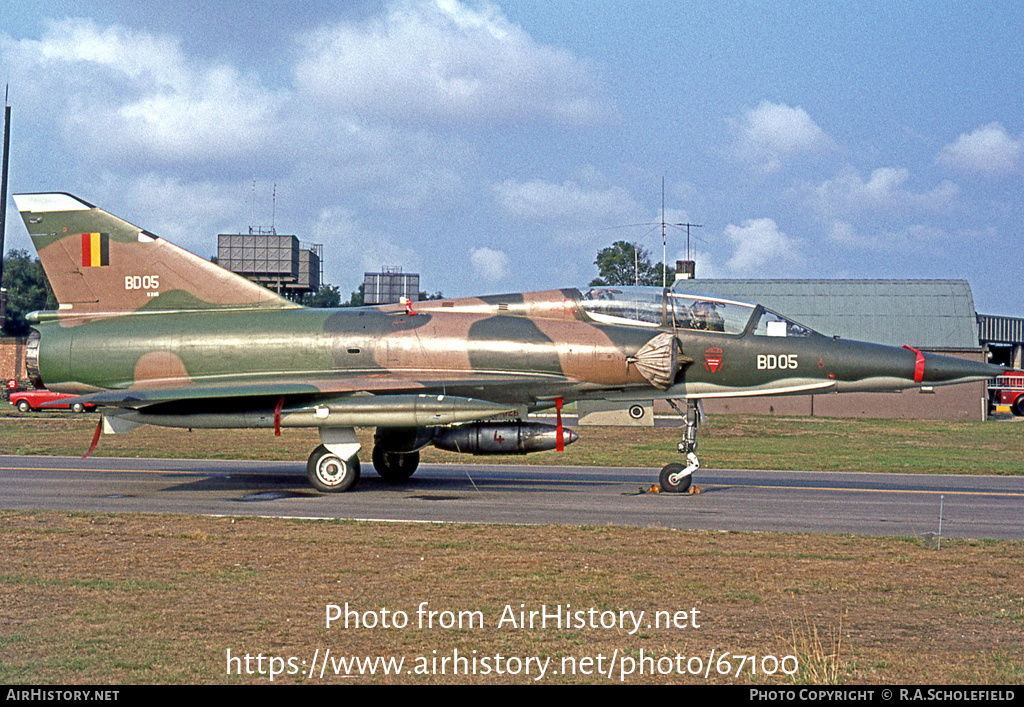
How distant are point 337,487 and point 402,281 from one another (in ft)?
205

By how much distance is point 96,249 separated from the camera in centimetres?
1800

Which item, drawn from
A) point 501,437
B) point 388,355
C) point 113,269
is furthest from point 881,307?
point 113,269

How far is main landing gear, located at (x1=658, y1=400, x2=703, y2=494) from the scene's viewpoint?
16.5 meters

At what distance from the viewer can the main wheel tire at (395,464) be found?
18484mm

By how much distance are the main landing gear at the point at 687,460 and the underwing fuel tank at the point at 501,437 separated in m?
1.90

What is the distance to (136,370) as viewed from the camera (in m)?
17.2

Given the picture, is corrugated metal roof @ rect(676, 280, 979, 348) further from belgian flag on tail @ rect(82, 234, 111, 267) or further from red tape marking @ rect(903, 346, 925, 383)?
belgian flag on tail @ rect(82, 234, 111, 267)

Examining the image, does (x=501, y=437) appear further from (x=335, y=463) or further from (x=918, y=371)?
(x=918, y=371)

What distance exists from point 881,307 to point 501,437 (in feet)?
148

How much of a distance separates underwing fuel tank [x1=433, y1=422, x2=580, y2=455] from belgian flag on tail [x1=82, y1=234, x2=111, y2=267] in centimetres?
734

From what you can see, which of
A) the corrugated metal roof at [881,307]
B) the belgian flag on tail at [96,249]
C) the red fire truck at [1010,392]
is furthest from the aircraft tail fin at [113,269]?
the red fire truck at [1010,392]

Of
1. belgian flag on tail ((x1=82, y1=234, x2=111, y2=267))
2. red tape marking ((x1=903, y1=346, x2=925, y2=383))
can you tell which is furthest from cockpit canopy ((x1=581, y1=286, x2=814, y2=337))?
belgian flag on tail ((x1=82, y1=234, x2=111, y2=267))

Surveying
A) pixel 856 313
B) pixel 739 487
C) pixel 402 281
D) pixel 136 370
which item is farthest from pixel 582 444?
pixel 402 281

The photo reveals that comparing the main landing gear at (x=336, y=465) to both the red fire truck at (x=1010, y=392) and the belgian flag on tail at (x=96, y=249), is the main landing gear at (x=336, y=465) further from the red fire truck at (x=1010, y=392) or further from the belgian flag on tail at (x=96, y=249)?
the red fire truck at (x=1010, y=392)
